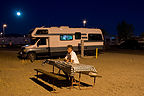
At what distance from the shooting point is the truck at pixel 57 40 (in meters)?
17.8

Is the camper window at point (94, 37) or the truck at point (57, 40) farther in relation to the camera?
the camper window at point (94, 37)

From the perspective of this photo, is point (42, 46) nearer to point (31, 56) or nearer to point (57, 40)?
point (31, 56)

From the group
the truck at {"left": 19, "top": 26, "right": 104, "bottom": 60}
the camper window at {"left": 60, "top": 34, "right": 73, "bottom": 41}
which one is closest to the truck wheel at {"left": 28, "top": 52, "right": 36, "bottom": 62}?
the truck at {"left": 19, "top": 26, "right": 104, "bottom": 60}

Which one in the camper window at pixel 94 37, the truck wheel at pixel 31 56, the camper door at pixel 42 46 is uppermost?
the camper window at pixel 94 37

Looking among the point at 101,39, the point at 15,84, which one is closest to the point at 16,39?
the point at 101,39

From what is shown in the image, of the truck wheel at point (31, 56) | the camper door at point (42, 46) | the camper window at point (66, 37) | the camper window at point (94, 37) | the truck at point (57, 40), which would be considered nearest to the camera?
the truck wheel at point (31, 56)

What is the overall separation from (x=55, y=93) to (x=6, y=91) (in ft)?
5.52

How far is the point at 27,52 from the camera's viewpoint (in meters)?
17.6

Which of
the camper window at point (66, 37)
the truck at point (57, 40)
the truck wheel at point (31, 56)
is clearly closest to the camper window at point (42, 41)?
the truck at point (57, 40)

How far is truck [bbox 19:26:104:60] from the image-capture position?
17766mm

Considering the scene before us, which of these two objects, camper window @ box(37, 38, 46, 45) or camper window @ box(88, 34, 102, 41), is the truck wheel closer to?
camper window @ box(37, 38, 46, 45)

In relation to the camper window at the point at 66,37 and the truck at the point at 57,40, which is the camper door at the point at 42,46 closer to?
the truck at the point at 57,40

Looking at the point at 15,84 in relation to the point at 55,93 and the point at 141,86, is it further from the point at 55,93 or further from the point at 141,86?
the point at 141,86

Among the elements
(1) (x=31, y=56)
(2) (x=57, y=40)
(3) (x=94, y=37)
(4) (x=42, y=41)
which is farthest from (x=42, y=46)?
(3) (x=94, y=37)
